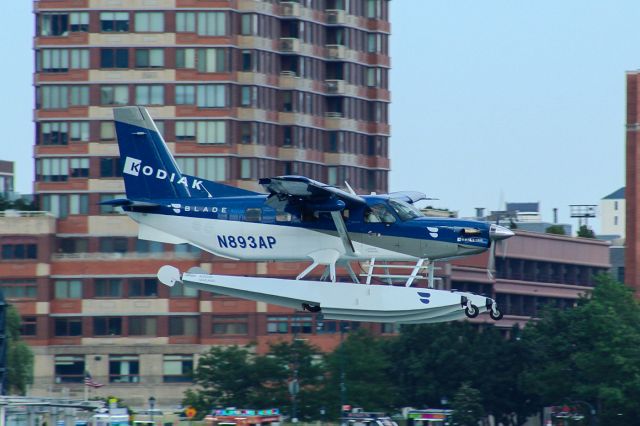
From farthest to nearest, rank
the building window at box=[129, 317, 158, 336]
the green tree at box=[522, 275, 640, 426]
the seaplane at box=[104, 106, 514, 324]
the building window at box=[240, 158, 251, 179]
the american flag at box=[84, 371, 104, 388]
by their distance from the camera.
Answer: the building window at box=[240, 158, 251, 179]
the building window at box=[129, 317, 158, 336]
the american flag at box=[84, 371, 104, 388]
the green tree at box=[522, 275, 640, 426]
the seaplane at box=[104, 106, 514, 324]

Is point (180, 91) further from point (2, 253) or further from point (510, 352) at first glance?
point (510, 352)

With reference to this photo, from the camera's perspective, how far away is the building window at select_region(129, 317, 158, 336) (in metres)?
104

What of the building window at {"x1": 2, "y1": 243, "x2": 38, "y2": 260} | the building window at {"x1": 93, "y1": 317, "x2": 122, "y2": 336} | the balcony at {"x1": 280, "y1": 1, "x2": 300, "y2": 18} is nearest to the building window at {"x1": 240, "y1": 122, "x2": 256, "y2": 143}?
the balcony at {"x1": 280, "y1": 1, "x2": 300, "y2": 18}

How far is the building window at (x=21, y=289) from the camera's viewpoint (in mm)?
102375

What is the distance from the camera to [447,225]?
1893 inches

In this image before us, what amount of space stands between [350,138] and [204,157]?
1499 centimetres

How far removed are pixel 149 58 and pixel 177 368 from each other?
803 inches

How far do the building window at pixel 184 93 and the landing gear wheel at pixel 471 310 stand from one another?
5914 cm

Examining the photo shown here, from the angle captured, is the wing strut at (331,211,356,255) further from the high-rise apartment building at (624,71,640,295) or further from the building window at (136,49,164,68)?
the high-rise apartment building at (624,71,640,295)

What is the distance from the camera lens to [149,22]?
103125mm

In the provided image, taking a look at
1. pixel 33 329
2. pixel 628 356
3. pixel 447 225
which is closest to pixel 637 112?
pixel 628 356

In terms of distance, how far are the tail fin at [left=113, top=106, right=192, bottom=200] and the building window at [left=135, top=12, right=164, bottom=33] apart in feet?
171

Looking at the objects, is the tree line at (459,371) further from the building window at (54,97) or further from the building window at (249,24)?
the building window at (249,24)

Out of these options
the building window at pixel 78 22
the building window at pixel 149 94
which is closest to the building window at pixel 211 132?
the building window at pixel 149 94
